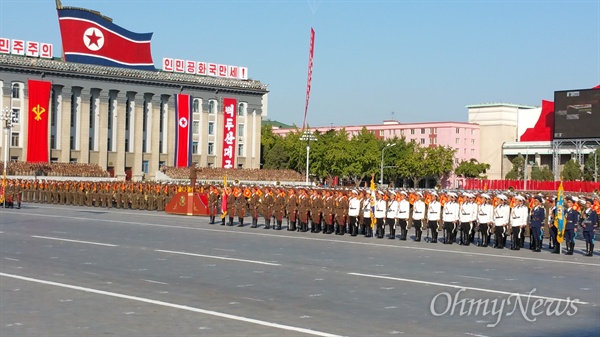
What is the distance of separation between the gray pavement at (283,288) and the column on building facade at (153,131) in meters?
64.4

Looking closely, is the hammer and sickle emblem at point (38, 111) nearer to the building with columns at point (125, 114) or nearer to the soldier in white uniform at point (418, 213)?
the building with columns at point (125, 114)

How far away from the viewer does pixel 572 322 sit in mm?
12461

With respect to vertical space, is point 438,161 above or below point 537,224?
above

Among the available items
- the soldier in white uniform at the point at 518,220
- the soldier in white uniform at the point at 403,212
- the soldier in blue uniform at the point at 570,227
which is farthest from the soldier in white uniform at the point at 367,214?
the soldier in blue uniform at the point at 570,227

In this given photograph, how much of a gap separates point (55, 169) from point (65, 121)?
999 cm

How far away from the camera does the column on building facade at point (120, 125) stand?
3447 inches

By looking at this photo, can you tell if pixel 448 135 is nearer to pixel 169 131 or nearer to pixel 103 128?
pixel 169 131

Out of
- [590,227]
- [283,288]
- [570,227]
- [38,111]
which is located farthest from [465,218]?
[38,111]

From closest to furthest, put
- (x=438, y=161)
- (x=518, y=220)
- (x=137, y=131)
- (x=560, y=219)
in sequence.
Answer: (x=560, y=219), (x=518, y=220), (x=137, y=131), (x=438, y=161)

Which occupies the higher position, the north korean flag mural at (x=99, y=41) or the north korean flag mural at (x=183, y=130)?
the north korean flag mural at (x=99, y=41)

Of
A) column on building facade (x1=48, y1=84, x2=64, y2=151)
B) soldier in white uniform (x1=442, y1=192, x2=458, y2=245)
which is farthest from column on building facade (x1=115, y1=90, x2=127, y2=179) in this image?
soldier in white uniform (x1=442, y1=192, x2=458, y2=245)

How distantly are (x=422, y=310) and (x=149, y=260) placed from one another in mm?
8682

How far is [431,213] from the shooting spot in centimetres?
2844

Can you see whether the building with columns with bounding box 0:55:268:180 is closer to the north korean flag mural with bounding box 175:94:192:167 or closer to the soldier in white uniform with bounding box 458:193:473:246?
the north korean flag mural with bounding box 175:94:192:167
